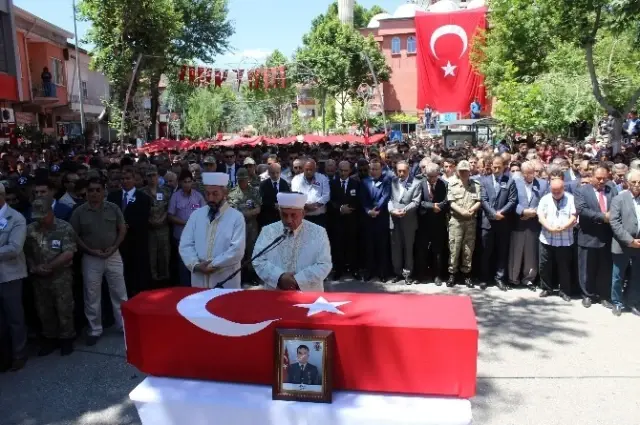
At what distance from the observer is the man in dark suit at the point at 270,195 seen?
8562mm

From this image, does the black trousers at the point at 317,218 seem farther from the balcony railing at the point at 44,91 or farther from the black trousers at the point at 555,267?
the balcony railing at the point at 44,91

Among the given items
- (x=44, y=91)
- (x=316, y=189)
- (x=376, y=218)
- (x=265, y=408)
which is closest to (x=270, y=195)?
(x=316, y=189)

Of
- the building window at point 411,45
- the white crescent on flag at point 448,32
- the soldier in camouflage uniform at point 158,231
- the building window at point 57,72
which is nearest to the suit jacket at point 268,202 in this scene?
the soldier in camouflage uniform at point 158,231

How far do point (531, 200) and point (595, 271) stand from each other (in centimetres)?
125

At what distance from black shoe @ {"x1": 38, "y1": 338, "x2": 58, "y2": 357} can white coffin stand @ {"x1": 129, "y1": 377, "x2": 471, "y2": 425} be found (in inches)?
146

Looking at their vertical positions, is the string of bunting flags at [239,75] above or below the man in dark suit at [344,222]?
above

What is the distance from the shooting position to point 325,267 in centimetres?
395

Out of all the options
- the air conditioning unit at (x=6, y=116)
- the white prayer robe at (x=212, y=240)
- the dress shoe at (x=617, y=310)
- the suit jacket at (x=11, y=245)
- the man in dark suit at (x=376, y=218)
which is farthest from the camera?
the air conditioning unit at (x=6, y=116)

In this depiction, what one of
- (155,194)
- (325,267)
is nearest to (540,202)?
(325,267)

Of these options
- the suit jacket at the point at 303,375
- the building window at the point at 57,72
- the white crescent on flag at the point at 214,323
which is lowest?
the suit jacket at the point at 303,375

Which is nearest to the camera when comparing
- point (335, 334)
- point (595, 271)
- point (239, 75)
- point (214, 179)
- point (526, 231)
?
point (335, 334)

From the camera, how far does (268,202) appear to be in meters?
8.56

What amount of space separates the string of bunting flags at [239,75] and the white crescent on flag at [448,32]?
6.72 metres

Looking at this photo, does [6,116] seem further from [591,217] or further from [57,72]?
[591,217]
